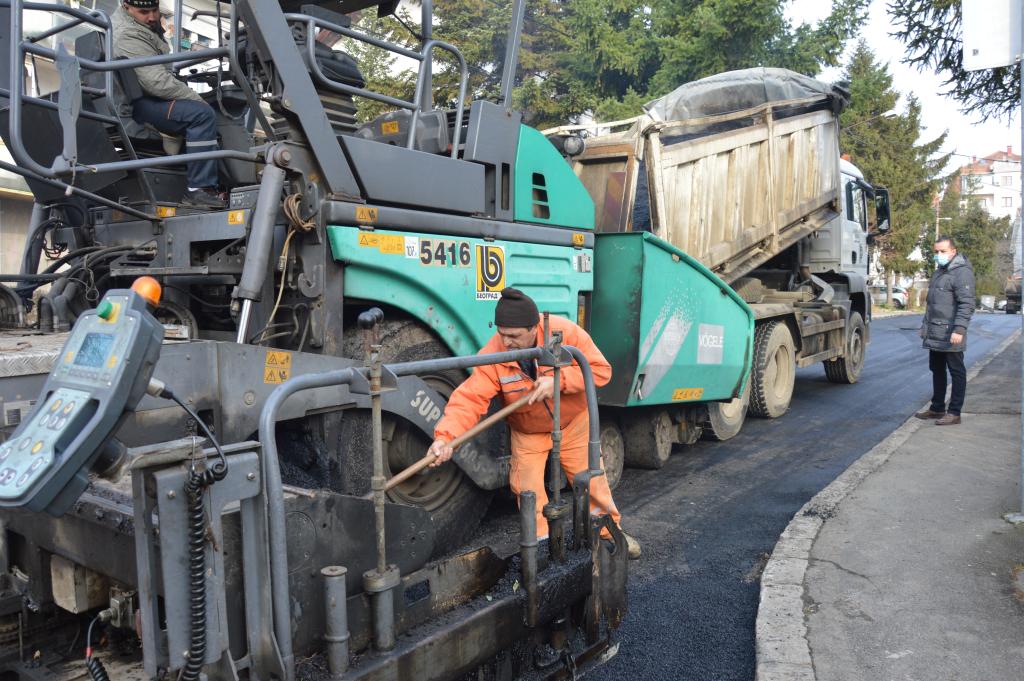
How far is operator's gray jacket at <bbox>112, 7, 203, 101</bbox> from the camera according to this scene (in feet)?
14.6

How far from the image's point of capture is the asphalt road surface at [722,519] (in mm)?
3518

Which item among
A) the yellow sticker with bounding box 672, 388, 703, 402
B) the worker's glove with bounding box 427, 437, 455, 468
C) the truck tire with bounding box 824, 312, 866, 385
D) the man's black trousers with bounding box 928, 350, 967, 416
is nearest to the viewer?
the worker's glove with bounding box 427, 437, 455, 468

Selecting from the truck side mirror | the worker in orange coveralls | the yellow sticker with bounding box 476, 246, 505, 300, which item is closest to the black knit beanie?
the worker in orange coveralls

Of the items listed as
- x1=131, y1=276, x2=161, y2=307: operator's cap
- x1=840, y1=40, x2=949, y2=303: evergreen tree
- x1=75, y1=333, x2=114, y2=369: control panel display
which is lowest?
x1=75, y1=333, x2=114, y2=369: control panel display

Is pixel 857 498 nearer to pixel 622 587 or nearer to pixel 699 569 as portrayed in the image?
pixel 699 569

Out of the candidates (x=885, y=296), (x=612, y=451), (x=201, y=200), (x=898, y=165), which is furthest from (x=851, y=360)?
(x=885, y=296)

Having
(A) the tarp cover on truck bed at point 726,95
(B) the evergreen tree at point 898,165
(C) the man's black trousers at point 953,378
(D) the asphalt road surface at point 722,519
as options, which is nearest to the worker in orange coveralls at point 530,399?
(D) the asphalt road surface at point 722,519

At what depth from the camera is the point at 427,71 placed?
4.40 meters

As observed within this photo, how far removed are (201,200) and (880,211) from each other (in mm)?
9887

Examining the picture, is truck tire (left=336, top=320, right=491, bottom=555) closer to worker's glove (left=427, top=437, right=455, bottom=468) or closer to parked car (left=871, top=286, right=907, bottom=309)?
worker's glove (left=427, top=437, right=455, bottom=468)

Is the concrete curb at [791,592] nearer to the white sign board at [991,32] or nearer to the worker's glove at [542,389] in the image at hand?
the worker's glove at [542,389]

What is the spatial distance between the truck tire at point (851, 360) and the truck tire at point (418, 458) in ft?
24.2

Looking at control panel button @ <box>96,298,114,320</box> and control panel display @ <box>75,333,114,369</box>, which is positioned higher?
control panel button @ <box>96,298,114,320</box>

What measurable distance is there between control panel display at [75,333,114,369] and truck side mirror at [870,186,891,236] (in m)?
11.4
